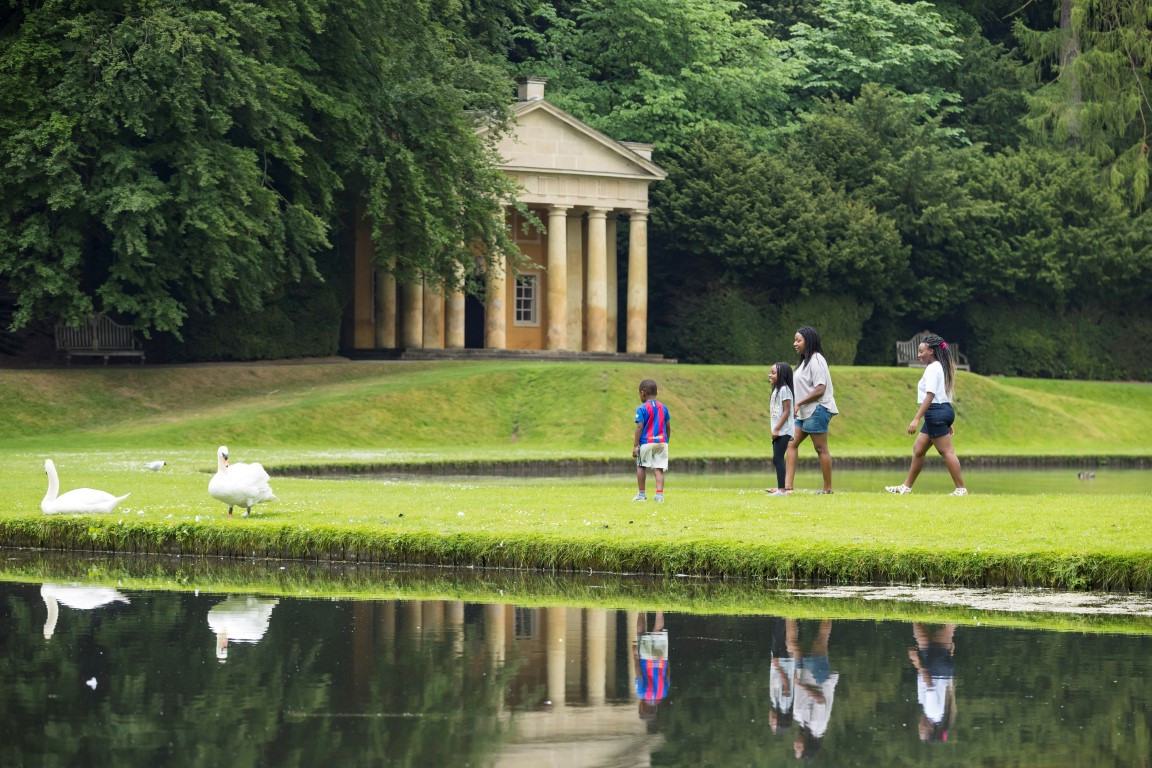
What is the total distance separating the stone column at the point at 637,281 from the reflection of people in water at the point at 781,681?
46209 mm

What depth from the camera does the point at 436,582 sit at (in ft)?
55.8

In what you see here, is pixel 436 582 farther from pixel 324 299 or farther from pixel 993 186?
pixel 993 186

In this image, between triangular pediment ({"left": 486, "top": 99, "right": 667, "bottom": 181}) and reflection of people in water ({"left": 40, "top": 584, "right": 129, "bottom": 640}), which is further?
triangular pediment ({"left": 486, "top": 99, "right": 667, "bottom": 181})

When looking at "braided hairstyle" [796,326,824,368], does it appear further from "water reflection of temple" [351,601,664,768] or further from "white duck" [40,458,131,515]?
"water reflection of temple" [351,601,664,768]

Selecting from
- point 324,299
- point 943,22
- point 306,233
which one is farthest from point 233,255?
point 943,22

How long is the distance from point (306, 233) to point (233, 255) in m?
2.66

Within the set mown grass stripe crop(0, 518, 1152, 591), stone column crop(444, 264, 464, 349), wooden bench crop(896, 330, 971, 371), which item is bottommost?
mown grass stripe crop(0, 518, 1152, 591)

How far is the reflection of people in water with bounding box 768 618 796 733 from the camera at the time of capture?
1064cm

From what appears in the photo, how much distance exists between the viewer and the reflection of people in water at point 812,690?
10.1m

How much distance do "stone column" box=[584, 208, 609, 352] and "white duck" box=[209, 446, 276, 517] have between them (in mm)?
40195

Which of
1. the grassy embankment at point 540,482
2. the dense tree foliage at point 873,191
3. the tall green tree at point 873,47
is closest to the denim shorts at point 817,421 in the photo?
the grassy embankment at point 540,482

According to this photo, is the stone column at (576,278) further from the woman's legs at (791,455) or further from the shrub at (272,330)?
the woman's legs at (791,455)

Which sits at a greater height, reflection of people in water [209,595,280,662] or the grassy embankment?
the grassy embankment

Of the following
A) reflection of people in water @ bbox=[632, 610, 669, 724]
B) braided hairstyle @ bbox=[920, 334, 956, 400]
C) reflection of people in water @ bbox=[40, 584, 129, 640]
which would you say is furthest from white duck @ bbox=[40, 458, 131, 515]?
braided hairstyle @ bbox=[920, 334, 956, 400]
